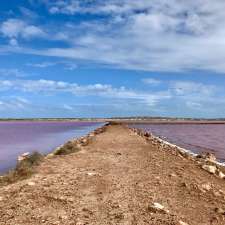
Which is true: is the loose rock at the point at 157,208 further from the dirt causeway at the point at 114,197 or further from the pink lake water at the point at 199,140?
the pink lake water at the point at 199,140

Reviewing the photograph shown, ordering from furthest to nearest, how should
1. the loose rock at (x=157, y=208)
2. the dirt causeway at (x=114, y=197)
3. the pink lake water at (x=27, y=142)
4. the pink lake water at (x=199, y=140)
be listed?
the pink lake water at (x=199, y=140) < the pink lake water at (x=27, y=142) < the loose rock at (x=157, y=208) < the dirt causeway at (x=114, y=197)

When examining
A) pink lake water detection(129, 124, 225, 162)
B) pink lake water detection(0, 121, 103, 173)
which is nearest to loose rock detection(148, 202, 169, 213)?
pink lake water detection(0, 121, 103, 173)

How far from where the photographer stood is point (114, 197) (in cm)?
925

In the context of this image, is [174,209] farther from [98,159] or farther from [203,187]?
[98,159]

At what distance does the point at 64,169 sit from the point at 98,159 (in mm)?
2798

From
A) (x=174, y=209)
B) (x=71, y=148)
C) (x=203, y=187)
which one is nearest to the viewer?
(x=174, y=209)

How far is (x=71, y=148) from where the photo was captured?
813 inches

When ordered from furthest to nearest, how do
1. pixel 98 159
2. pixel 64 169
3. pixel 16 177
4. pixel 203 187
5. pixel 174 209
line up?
pixel 98 159
pixel 64 169
pixel 16 177
pixel 203 187
pixel 174 209

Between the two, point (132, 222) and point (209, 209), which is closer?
point (132, 222)

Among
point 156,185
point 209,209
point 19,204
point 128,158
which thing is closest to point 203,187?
→ point 156,185

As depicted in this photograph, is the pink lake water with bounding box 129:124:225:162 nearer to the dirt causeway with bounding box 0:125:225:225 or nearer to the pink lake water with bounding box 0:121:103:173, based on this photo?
the pink lake water with bounding box 0:121:103:173

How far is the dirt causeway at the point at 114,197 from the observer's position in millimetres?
7848

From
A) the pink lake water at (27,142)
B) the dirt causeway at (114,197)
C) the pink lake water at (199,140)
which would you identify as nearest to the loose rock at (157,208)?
the dirt causeway at (114,197)

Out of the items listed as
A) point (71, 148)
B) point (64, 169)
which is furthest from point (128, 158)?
point (71, 148)
